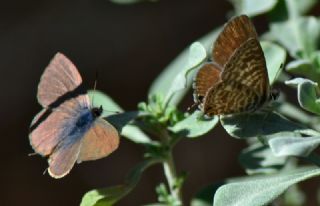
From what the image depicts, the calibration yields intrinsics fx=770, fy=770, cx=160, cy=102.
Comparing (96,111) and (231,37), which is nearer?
(231,37)

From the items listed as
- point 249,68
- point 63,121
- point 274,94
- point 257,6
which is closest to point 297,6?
point 257,6

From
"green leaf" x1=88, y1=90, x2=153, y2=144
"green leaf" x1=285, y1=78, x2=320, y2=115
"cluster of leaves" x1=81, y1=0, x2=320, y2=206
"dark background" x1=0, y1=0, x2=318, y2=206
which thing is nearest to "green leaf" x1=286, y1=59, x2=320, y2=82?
"cluster of leaves" x1=81, y1=0, x2=320, y2=206

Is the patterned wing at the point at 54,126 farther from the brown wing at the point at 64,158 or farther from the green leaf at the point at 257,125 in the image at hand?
the green leaf at the point at 257,125

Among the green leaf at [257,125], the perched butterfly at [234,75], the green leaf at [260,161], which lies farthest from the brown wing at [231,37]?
the green leaf at [260,161]

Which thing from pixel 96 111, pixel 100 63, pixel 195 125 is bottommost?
pixel 100 63

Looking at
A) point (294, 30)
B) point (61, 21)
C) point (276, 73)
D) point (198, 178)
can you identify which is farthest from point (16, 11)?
point (276, 73)

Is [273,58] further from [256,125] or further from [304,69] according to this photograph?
[256,125]
